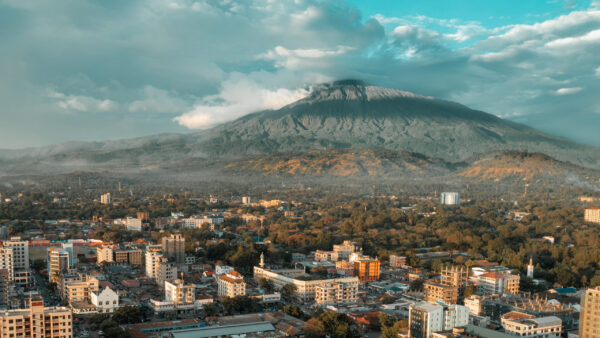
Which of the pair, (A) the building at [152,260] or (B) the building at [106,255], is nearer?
(A) the building at [152,260]

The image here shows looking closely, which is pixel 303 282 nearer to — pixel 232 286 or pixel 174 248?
pixel 232 286

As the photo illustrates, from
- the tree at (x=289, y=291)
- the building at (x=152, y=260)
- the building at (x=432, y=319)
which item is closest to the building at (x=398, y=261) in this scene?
the tree at (x=289, y=291)

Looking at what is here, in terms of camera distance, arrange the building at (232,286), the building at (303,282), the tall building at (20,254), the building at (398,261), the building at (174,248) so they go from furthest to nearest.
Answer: the building at (398,261), the building at (174,248), the tall building at (20,254), the building at (303,282), the building at (232,286)

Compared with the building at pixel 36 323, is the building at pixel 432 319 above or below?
below

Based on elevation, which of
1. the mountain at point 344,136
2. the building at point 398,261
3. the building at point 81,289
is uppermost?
the mountain at point 344,136

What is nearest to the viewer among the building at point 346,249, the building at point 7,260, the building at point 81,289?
the building at point 81,289

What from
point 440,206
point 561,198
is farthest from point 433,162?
point 440,206

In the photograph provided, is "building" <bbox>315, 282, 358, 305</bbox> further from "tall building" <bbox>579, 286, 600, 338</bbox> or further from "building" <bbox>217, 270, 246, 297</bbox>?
"tall building" <bbox>579, 286, 600, 338</bbox>

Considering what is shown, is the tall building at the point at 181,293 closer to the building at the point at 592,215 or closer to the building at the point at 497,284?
the building at the point at 497,284
